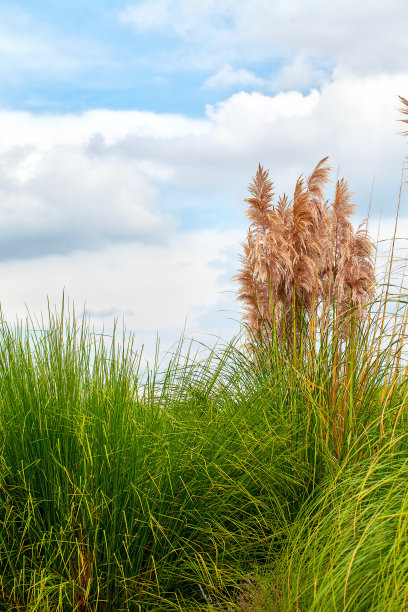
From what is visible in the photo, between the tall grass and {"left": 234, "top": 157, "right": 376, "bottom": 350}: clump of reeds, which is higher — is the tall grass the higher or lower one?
the lower one

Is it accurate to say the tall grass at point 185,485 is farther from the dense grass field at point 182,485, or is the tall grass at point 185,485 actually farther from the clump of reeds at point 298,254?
the clump of reeds at point 298,254

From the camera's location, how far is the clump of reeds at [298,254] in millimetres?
5844

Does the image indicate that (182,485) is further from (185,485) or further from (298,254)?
(298,254)

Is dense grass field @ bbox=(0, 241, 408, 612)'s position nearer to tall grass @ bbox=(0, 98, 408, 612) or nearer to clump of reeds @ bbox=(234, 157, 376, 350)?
tall grass @ bbox=(0, 98, 408, 612)

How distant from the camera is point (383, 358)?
4.09m

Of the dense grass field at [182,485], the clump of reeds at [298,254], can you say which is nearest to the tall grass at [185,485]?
the dense grass field at [182,485]

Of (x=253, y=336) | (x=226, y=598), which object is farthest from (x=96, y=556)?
(x=253, y=336)

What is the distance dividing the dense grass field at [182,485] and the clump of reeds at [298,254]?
5.65ft

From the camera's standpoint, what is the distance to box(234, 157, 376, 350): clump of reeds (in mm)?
5844

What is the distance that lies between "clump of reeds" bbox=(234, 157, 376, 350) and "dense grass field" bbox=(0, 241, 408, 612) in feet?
5.65

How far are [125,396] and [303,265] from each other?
3.04 m

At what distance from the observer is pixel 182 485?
3.46m

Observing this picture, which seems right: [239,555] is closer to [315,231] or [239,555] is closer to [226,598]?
[226,598]

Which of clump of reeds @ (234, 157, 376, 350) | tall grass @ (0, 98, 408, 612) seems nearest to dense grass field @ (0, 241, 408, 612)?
tall grass @ (0, 98, 408, 612)
